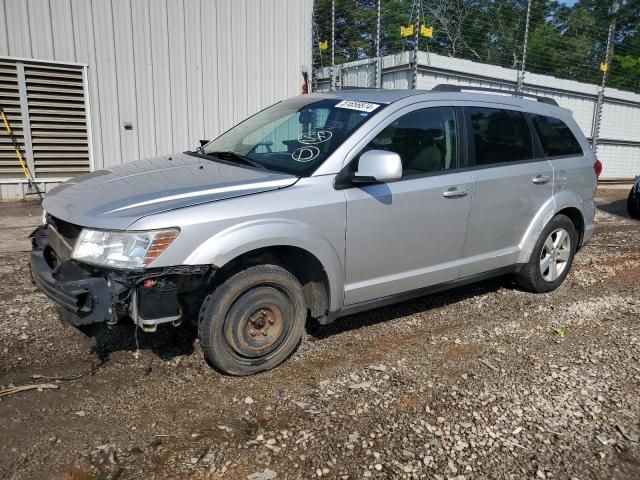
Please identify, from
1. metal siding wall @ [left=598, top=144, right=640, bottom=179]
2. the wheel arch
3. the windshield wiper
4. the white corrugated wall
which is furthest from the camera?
metal siding wall @ [left=598, top=144, right=640, bottom=179]

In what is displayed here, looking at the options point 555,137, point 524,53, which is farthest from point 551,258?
point 524,53

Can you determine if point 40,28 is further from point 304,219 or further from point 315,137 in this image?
point 304,219

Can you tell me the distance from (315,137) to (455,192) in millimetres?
1164

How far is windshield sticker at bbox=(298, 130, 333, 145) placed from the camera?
3.76 m

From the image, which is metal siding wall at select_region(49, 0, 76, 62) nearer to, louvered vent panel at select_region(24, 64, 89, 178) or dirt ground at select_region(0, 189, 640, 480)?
louvered vent panel at select_region(24, 64, 89, 178)

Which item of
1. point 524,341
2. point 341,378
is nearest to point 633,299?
point 524,341

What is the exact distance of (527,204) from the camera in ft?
15.4

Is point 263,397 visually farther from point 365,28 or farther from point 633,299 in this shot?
point 365,28

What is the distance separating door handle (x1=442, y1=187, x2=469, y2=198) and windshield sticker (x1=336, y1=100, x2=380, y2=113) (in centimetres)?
84

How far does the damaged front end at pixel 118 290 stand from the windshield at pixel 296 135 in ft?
3.43

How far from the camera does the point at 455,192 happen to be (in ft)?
13.4

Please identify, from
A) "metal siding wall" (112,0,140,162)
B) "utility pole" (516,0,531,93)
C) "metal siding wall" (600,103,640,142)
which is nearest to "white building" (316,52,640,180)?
"metal siding wall" (600,103,640,142)

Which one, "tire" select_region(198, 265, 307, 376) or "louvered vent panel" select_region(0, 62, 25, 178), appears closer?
"tire" select_region(198, 265, 307, 376)

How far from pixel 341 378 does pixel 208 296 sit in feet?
3.34
